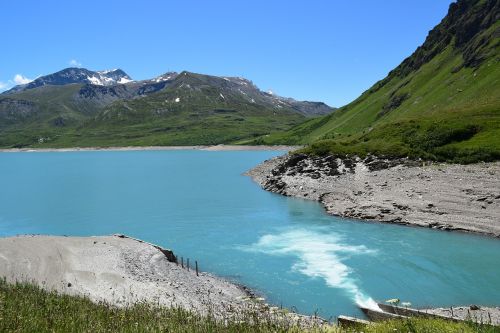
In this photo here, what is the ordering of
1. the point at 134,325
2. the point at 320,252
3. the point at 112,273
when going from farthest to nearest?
1. the point at 320,252
2. the point at 112,273
3. the point at 134,325

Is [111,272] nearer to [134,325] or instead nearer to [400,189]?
[134,325]

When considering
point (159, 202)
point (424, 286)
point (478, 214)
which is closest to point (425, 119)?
point (478, 214)

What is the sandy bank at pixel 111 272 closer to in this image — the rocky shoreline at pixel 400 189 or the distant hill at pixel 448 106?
the rocky shoreline at pixel 400 189

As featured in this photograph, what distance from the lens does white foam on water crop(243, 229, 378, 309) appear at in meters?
37.0

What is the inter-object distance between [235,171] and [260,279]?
10063 cm

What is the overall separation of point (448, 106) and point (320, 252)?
3980 inches

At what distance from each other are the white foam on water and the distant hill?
38740 mm

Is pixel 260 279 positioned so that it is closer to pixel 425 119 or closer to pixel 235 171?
pixel 425 119

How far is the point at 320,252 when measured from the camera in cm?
4644

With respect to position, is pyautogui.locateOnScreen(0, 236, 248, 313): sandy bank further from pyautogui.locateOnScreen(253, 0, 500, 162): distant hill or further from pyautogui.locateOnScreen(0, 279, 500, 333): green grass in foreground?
pyautogui.locateOnScreen(253, 0, 500, 162): distant hill

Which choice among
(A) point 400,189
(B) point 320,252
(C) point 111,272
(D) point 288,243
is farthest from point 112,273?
(A) point 400,189

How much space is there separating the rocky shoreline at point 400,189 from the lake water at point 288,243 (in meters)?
2.76

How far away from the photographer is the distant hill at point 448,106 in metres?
85.6

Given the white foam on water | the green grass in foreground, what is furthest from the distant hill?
the green grass in foreground
